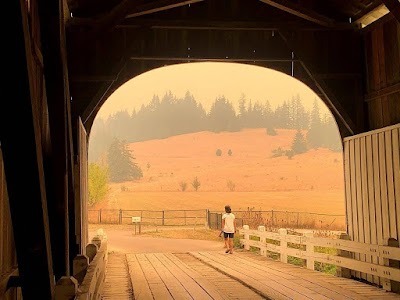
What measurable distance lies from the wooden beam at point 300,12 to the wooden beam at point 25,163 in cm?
753

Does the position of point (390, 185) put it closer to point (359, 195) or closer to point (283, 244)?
point (359, 195)

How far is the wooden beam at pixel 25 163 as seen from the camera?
2.45 m

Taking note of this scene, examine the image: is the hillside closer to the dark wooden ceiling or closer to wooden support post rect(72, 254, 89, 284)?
the dark wooden ceiling

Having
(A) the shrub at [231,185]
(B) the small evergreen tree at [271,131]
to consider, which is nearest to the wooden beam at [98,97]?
(A) the shrub at [231,185]

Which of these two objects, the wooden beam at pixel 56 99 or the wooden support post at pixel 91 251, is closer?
the wooden beam at pixel 56 99

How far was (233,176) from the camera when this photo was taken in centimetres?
8356

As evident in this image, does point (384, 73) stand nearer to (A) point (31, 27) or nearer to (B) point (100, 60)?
(B) point (100, 60)

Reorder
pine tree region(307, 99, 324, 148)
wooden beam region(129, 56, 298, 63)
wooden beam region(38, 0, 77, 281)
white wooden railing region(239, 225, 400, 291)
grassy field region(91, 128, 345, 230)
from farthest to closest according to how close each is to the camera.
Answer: pine tree region(307, 99, 324, 148), grassy field region(91, 128, 345, 230), wooden beam region(129, 56, 298, 63), white wooden railing region(239, 225, 400, 291), wooden beam region(38, 0, 77, 281)

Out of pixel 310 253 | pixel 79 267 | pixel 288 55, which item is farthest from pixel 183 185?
pixel 79 267

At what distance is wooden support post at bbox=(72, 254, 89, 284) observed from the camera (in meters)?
5.86

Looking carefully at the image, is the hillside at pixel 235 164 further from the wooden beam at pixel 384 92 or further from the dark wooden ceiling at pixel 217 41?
the wooden beam at pixel 384 92

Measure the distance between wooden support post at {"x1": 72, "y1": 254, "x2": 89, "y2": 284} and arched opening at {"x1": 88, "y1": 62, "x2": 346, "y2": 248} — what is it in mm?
36159

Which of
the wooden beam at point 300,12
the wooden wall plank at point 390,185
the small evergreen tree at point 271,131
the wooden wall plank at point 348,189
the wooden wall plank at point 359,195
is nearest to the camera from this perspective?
the wooden wall plank at point 390,185

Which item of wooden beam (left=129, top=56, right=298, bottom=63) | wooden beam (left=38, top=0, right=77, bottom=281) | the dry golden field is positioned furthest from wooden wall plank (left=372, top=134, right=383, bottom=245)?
the dry golden field
